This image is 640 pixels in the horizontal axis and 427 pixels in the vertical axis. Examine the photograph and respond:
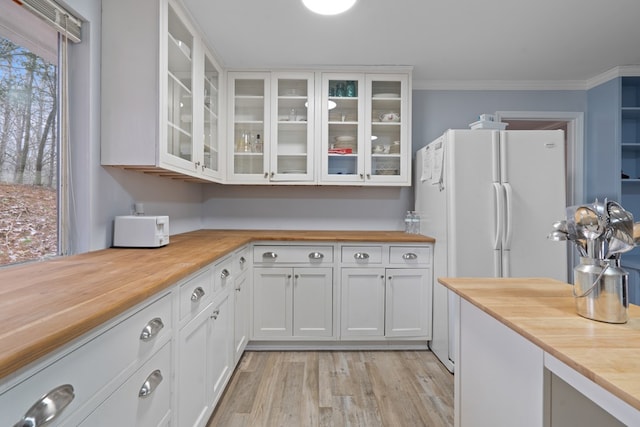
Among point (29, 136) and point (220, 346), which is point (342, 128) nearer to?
point (220, 346)

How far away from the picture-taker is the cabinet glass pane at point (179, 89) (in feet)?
6.01

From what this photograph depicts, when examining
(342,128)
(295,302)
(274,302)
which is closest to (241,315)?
(274,302)

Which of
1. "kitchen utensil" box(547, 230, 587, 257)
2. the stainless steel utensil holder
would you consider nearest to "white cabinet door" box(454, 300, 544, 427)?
the stainless steel utensil holder

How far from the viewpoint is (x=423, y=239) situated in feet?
8.21

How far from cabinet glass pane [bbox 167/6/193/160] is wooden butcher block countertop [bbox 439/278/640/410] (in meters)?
1.72

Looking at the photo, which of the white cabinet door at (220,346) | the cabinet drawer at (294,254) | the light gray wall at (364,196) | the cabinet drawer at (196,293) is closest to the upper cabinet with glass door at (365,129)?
the light gray wall at (364,196)

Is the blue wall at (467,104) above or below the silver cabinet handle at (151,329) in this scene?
above

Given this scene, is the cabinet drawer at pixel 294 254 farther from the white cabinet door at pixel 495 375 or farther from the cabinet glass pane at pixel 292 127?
the white cabinet door at pixel 495 375

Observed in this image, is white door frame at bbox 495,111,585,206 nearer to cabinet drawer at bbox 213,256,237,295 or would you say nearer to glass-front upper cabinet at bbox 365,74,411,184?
glass-front upper cabinet at bbox 365,74,411,184

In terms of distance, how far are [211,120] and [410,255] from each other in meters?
1.95

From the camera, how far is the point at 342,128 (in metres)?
2.89

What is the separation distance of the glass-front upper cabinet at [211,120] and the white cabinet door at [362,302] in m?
1.37

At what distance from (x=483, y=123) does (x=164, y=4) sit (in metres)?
2.17

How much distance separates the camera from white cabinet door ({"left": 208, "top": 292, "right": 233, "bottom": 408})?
5.42 feet
